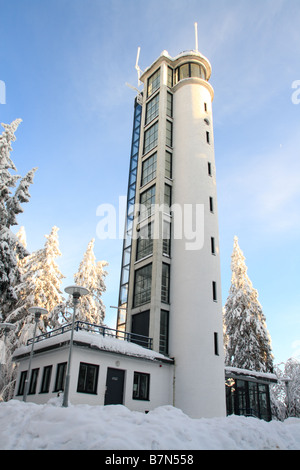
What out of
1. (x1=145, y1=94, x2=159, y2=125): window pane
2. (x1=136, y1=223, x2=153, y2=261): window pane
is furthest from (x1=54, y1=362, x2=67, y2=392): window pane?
(x1=145, y1=94, x2=159, y2=125): window pane

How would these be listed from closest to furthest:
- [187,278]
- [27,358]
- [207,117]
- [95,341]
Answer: [95,341] < [27,358] < [187,278] < [207,117]

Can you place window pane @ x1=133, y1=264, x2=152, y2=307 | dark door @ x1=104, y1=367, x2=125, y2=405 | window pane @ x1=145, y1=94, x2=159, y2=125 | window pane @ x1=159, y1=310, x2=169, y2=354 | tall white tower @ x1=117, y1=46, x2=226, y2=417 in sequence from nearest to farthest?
dark door @ x1=104, y1=367, x2=125, y2=405
tall white tower @ x1=117, y1=46, x2=226, y2=417
window pane @ x1=159, y1=310, x2=169, y2=354
window pane @ x1=133, y1=264, x2=152, y2=307
window pane @ x1=145, y1=94, x2=159, y2=125

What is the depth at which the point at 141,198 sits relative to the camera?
3397 cm

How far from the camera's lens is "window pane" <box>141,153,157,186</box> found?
33625mm

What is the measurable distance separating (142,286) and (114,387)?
9661 millimetres

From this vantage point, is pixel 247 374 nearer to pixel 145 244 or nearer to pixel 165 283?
pixel 165 283

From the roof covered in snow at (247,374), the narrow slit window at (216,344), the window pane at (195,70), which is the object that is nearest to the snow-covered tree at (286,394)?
the roof covered in snow at (247,374)

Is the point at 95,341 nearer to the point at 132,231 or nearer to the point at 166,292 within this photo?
the point at 166,292

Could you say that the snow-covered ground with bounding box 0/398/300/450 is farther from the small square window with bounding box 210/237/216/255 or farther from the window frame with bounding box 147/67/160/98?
the window frame with bounding box 147/67/160/98

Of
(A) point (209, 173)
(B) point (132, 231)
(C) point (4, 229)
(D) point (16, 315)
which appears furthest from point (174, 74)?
(D) point (16, 315)

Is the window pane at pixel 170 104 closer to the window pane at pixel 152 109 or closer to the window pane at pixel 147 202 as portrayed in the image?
the window pane at pixel 152 109

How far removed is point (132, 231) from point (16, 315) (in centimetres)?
1400

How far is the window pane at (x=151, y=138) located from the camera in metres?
35.4

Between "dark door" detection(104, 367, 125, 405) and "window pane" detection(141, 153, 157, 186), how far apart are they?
18201mm
